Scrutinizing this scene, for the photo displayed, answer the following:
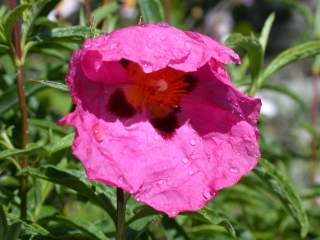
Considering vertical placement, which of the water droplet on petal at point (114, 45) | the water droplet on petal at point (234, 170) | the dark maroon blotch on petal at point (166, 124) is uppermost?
the water droplet on petal at point (114, 45)

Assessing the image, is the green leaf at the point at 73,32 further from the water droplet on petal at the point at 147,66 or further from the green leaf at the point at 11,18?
the water droplet on petal at the point at 147,66

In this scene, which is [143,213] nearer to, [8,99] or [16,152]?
[16,152]

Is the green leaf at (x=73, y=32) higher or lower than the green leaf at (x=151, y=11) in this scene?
higher

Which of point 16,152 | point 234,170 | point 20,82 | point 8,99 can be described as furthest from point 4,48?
point 234,170

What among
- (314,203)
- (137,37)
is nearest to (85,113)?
(137,37)

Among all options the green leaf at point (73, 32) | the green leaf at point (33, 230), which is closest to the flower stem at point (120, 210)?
the green leaf at point (33, 230)

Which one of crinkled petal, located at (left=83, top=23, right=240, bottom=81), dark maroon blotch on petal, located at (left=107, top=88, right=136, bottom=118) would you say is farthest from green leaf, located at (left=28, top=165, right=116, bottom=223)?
crinkled petal, located at (left=83, top=23, right=240, bottom=81)
